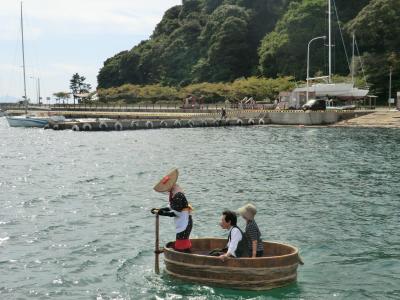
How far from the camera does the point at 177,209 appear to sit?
14.3 meters

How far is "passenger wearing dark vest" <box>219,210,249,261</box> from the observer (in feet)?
44.5

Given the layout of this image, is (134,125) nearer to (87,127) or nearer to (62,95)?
(87,127)

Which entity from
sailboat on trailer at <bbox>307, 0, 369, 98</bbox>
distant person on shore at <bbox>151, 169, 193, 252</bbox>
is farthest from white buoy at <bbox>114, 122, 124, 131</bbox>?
distant person on shore at <bbox>151, 169, 193, 252</bbox>

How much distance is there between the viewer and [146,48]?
6919 inches

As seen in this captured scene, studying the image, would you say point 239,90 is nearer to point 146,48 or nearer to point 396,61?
point 396,61

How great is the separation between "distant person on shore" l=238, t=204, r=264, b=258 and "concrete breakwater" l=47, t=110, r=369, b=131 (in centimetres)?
6458

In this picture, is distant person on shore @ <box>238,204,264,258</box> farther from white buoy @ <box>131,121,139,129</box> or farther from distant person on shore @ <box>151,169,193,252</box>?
white buoy @ <box>131,121,139,129</box>

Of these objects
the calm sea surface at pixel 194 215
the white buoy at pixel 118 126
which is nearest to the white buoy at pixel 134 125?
the white buoy at pixel 118 126

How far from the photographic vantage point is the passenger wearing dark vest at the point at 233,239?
1356cm

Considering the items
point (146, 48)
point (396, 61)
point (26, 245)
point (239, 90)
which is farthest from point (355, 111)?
point (146, 48)

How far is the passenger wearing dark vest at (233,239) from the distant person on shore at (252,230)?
16 centimetres

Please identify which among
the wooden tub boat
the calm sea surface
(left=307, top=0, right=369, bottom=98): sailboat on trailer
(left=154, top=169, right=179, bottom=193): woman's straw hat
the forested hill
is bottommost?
the calm sea surface

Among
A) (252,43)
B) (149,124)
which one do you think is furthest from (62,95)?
(149,124)

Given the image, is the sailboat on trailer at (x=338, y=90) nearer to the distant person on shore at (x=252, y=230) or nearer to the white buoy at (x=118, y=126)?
the white buoy at (x=118, y=126)
